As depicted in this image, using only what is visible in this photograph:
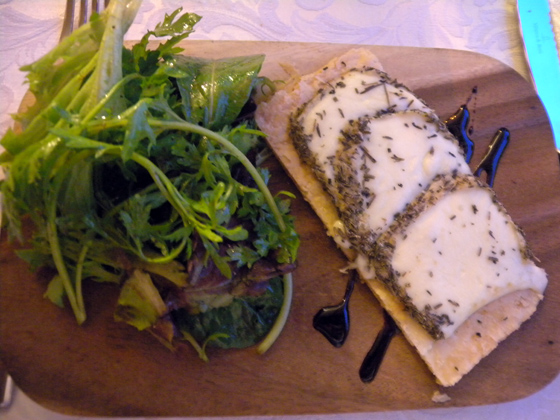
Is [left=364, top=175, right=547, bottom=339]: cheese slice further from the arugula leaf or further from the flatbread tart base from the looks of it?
the arugula leaf

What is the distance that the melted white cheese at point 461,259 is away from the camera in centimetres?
185

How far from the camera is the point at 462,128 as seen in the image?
2.27 meters

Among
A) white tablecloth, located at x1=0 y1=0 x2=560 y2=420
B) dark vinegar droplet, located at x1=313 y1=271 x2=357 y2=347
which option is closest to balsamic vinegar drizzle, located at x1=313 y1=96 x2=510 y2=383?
dark vinegar droplet, located at x1=313 y1=271 x2=357 y2=347

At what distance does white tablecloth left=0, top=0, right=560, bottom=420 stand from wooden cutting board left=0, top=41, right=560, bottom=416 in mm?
469

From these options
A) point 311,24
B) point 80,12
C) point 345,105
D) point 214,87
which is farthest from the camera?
point 311,24

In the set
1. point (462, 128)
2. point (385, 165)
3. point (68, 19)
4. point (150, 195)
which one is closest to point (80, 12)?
point (68, 19)

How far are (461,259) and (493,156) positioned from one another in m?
0.73

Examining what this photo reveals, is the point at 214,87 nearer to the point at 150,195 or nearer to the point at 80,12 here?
the point at 150,195

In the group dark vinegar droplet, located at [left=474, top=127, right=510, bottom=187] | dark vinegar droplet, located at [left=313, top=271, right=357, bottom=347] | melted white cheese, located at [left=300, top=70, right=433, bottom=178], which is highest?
melted white cheese, located at [left=300, top=70, right=433, bottom=178]

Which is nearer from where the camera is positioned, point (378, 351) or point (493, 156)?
point (378, 351)

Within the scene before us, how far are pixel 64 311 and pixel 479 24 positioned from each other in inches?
121

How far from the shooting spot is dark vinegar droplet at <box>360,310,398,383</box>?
1848mm

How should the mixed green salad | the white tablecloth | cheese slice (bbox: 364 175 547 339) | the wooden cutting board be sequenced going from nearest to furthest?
the mixed green salad < the wooden cutting board < cheese slice (bbox: 364 175 547 339) < the white tablecloth

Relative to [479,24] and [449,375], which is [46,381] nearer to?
[449,375]
